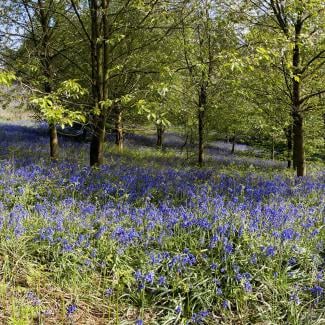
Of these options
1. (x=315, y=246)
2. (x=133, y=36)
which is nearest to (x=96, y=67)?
(x=133, y=36)

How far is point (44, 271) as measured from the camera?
5.03 metres

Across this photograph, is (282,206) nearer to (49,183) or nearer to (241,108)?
(49,183)

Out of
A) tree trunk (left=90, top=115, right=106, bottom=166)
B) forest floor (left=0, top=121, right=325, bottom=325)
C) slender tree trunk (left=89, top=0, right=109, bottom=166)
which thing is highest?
slender tree trunk (left=89, top=0, right=109, bottom=166)

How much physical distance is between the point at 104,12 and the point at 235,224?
533cm

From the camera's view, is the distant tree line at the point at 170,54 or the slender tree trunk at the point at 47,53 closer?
the distant tree line at the point at 170,54

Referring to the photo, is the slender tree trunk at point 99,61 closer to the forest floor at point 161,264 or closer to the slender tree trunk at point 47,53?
the slender tree trunk at point 47,53

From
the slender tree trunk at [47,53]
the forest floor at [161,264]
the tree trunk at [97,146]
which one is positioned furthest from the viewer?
the slender tree trunk at [47,53]

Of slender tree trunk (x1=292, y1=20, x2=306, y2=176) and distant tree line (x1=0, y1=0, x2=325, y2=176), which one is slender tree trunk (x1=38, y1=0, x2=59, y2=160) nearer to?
distant tree line (x1=0, y1=0, x2=325, y2=176)

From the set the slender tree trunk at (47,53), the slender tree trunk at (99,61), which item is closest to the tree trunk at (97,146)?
the slender tree trunk at (99,61)

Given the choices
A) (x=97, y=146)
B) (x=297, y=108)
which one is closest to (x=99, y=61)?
(x=97, y=146)

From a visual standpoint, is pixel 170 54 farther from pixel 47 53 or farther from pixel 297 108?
pixel 297 108

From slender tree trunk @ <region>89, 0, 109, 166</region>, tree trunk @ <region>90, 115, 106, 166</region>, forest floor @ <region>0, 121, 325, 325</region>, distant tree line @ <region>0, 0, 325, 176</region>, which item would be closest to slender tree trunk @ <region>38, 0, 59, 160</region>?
distant tree line @ <region>0, 0, 325, 176</region>

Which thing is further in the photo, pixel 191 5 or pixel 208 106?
pixel 208 106

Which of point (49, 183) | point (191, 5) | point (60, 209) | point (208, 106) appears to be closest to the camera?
point (60, 209)
